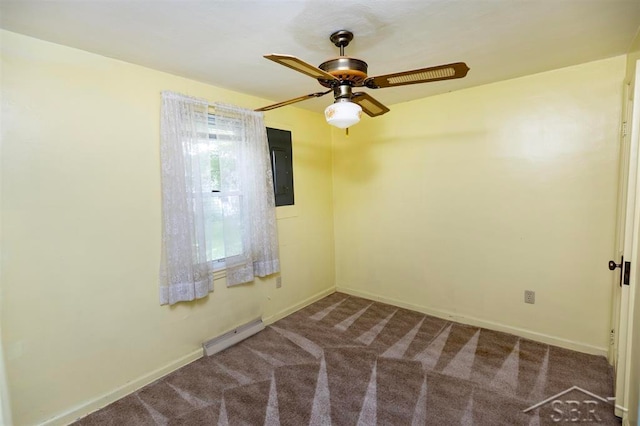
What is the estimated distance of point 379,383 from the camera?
2.28m

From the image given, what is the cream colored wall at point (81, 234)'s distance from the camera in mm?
1799

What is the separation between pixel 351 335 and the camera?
119 inches

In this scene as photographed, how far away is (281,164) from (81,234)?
1936mm

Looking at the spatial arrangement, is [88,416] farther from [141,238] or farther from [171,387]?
[141,238]

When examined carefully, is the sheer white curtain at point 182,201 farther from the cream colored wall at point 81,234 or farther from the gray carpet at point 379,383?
the gray carpet at point 379,383

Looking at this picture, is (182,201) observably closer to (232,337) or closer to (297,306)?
(232,337)

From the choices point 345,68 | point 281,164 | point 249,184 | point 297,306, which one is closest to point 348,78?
point 345,68

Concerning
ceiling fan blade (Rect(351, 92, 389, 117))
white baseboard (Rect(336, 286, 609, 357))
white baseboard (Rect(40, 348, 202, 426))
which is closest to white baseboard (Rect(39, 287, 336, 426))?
white baseboard (Rect(40, 348, 202, 426))

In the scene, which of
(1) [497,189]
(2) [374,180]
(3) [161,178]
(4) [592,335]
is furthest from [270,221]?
(4) [592,335]

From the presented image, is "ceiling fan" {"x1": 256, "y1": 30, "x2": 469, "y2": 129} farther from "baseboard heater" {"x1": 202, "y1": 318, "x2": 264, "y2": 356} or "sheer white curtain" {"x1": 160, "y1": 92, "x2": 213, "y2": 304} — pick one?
"baseboard heater" {"x1": 202, "y1": 318, "x2": 264, "y2": 356}

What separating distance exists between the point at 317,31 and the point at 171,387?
2724mm

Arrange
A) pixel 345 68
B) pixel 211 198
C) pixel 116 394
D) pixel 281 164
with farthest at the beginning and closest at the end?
pixel 281 164 → pixel 211 198 → pixel 116 394 → pixel 345 68

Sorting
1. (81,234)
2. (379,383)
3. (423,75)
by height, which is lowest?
(379,383)

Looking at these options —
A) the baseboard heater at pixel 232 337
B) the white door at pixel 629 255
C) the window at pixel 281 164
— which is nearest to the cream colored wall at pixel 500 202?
the white door at pixel 629 255
